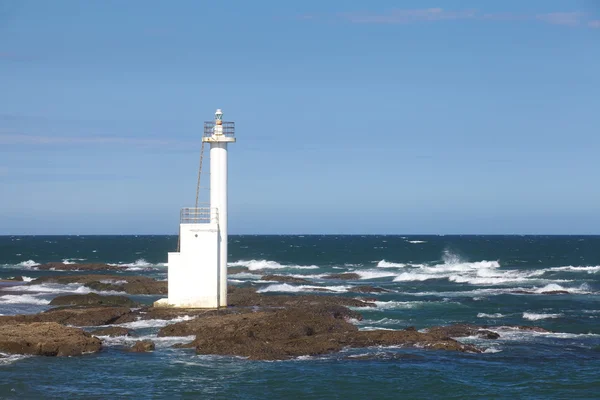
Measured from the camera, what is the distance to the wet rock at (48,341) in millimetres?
22312

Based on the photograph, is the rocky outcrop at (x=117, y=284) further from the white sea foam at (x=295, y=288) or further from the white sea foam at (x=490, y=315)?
the white sea foam at (x=490, y=315)

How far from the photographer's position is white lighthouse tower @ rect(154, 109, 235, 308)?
28500mm

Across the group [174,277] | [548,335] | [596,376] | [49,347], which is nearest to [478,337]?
[548,335]

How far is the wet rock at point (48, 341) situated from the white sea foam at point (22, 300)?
39.0ft

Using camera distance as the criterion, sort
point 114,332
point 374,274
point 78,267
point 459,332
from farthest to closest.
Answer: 1. point 78,267
2. point 374,274
3. point 459,332
4. point 114,332

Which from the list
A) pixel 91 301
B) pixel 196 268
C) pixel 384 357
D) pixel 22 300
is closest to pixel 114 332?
pixel 196 268

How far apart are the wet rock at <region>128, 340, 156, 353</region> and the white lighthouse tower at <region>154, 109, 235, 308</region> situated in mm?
5763

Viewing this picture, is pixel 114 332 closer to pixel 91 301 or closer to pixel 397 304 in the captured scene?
pixel 91 301

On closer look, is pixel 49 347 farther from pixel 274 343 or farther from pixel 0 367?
pixel 274 343

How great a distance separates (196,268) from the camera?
28562mm

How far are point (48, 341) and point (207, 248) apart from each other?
7.26 meters

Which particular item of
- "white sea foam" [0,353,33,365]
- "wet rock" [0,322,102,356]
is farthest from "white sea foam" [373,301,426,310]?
"white sea foam" [0,353,33,365]

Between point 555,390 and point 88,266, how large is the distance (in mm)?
54520

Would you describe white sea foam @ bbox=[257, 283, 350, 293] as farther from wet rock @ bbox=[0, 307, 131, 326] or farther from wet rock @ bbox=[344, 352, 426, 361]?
wet rock @ bbox=[344, 352, 426, 361]
